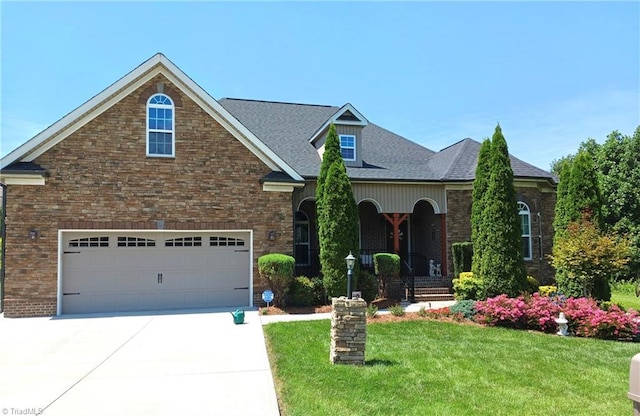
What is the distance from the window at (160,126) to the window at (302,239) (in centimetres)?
645

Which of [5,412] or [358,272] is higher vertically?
[358,272]

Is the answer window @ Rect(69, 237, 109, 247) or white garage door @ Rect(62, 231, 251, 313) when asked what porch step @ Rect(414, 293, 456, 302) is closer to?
white garage door @ Rect(62, 231, 251, 313)

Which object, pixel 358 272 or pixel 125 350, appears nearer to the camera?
pixel 125 350

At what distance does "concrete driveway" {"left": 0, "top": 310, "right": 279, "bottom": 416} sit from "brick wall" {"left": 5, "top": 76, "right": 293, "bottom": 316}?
6.41 ft

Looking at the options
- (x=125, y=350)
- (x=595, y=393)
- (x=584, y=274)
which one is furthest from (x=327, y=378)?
(x=584, y=274)

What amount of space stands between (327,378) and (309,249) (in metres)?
11.2

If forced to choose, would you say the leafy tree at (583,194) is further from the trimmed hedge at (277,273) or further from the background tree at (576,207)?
the trimmed hedge at (277,273)

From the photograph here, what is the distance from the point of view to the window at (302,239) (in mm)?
17741

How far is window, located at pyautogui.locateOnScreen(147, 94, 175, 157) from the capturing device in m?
13.2

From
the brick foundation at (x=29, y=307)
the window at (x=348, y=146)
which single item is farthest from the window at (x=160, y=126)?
the window at (x=348, y=146)

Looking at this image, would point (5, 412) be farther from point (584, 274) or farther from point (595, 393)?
point (584, 274)

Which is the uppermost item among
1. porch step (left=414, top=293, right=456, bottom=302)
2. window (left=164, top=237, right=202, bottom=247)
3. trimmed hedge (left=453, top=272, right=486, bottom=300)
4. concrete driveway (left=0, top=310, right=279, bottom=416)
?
window (left=164, top=237, right=202, bottom=247)

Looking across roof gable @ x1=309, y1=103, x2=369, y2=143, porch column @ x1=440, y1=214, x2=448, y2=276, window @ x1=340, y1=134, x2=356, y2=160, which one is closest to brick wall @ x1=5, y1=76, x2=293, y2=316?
window @ x1=340, y1=134, x2=356, y2=160

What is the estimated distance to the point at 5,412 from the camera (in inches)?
210
